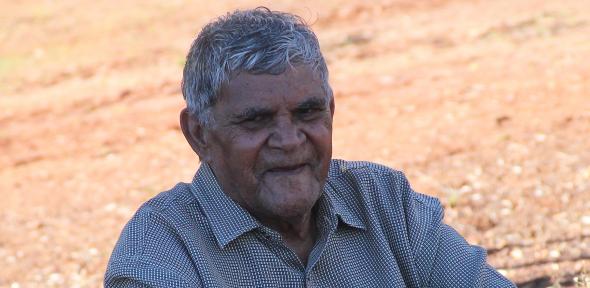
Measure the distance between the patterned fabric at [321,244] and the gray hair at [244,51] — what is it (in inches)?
9.3

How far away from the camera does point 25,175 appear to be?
312 inches

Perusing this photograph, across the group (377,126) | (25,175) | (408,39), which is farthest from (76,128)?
(408,39)

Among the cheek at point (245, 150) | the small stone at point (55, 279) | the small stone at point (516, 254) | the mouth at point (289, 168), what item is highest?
the cheek at point (245, 150)

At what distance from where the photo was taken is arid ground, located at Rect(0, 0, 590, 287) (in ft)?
18.6

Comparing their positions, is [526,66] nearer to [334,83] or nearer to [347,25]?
[334,83]

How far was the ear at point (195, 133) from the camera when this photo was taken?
2.79 metres

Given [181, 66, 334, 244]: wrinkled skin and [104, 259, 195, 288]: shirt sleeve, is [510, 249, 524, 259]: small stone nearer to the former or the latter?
[181, 66, 334, 244]: wrinkled skin

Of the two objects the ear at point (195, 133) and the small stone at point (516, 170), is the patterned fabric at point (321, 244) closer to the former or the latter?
the ear at point (195, 133)

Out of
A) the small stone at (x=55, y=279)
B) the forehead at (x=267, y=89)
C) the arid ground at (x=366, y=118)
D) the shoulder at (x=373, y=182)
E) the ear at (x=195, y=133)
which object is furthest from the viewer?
the arid ground at (x=366, y=118)

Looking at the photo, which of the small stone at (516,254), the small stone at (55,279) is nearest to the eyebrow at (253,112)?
the small stone at (516,254)

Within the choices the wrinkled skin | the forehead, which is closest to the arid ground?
the wrinkled skin

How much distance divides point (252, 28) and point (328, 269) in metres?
0.65

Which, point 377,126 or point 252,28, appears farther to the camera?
point 377,126

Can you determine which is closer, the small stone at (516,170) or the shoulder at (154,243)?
the shoulder at (154,243)
